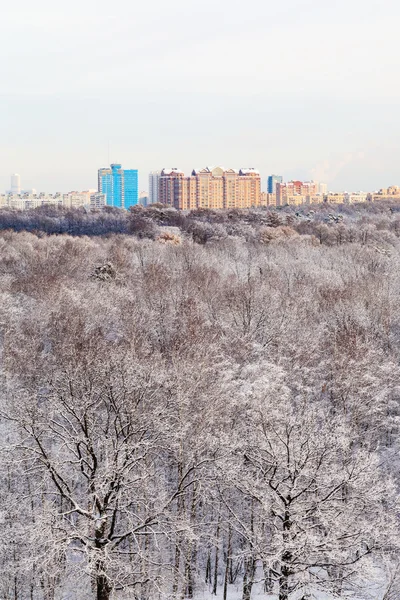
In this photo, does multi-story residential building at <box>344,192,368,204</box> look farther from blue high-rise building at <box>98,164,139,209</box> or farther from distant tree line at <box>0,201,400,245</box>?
distant tree line at <box>0,201,400,245</box>

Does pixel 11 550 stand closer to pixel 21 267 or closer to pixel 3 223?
pixel 21 267

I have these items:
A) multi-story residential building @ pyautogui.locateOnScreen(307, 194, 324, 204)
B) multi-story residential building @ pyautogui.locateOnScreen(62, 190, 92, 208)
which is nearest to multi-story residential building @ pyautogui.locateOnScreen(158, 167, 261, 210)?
multi-story residential building @ pyautogui.locateOnScreen(307, 194, 324, 204)

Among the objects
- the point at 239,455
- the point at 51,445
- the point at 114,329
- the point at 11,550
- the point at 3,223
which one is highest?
the point at 3,223

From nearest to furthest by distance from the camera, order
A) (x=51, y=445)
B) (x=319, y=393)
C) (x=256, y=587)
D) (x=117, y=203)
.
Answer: (x=256, y=587) → (x=51, y=445) → (x=319, y=393) → (x=117, y=203)

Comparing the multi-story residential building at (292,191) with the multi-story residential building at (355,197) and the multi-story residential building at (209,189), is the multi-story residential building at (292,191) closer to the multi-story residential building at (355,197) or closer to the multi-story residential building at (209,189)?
the multi-story residential building at (355,197)

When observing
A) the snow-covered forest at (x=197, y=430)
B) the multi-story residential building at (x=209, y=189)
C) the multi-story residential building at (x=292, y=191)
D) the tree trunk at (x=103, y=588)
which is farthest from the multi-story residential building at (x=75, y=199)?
the tree trunk at (x=103, y=588)

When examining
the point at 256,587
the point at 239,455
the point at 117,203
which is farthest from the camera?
the point at 117,203

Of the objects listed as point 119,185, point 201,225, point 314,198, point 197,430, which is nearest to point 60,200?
point 119,185

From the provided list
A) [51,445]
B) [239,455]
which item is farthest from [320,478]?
[51,445]
